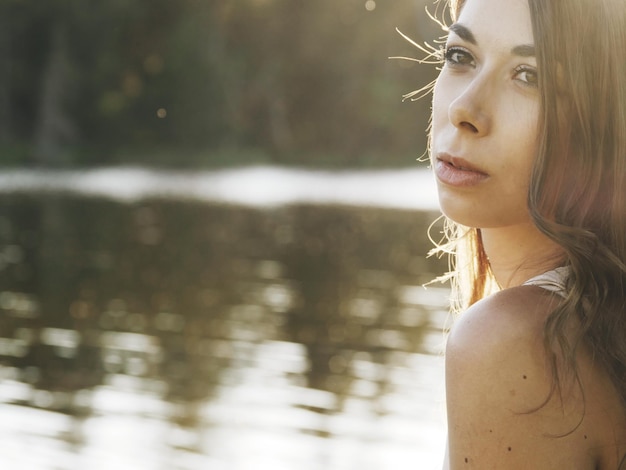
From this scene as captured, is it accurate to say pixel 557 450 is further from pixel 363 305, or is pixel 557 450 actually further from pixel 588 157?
pixel 363 305

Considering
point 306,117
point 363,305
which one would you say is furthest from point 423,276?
point 306,117

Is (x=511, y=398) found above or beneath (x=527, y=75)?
beneath

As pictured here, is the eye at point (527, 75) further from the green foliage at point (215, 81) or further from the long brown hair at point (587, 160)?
the green foliage at point (215, 81)

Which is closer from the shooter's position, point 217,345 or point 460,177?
point 460,177

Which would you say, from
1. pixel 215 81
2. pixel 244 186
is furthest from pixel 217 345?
pixel 215 81

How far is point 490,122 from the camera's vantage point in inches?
71.9

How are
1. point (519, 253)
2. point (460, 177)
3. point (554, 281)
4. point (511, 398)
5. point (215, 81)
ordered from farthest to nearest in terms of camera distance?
point (215, 81), point (519, 253), point (460, 177), point (554, 281), point (511, 398)

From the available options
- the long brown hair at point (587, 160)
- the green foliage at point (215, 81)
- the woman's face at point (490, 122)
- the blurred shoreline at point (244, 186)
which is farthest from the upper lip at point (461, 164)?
the green foliage at point (215, 81)

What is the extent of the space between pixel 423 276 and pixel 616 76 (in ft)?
48.6

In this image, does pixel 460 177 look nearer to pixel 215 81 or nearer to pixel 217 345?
pixel 217 345

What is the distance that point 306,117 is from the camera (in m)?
57.5

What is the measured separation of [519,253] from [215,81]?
52325 mm

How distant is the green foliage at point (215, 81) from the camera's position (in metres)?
50.9

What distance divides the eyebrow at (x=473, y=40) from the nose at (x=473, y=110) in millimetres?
70
